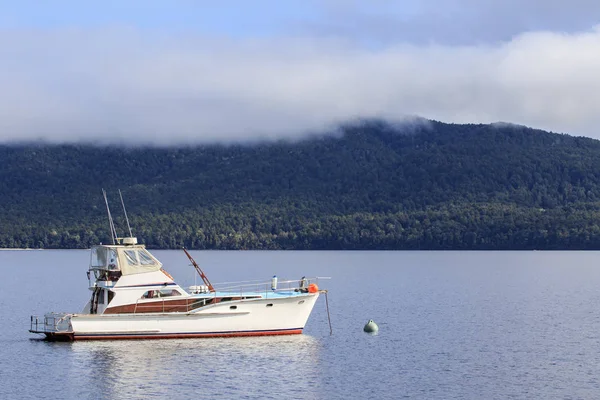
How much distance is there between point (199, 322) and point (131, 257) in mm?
5481

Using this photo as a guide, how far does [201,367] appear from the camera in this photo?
4769 cm

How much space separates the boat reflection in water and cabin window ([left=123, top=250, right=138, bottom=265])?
4609 mm

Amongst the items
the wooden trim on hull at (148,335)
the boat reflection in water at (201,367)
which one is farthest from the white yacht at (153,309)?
the boat reflection in water at (201,367)

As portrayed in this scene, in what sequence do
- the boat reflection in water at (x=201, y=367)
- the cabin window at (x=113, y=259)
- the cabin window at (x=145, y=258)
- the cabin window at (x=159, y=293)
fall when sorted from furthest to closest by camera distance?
the cabin window at (x=145, y=258), the cabin window at (x=113, y=259), the cabin window at (x=159, y=293), the boat reflection in water at (x=201, y=367)

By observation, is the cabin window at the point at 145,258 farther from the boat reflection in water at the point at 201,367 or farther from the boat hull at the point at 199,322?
the boat reflection in water at the point at 201,367

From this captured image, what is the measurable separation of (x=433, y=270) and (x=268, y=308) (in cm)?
9856

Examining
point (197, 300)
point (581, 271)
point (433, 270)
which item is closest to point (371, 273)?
point (433, 270)

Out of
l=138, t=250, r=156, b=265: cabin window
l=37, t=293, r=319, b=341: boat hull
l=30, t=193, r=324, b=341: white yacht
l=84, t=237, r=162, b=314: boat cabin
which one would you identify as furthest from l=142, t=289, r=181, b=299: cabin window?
l=138, t=250, r=156, b=265: cabin window

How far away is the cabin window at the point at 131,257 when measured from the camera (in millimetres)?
55616

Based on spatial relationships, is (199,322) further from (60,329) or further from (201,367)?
(60,329)

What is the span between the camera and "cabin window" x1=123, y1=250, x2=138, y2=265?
5562cm

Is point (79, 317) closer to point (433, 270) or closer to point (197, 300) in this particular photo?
point (197, 300)

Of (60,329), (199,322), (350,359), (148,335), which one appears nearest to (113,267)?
(148,335)

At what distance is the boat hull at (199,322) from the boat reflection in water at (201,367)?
497mm
